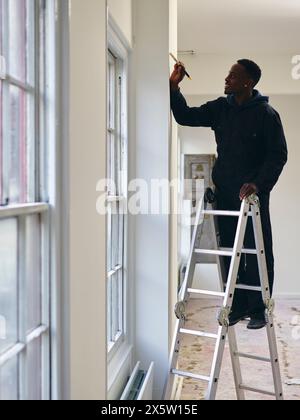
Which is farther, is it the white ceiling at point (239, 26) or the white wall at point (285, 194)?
the white wall at point (285, 194)

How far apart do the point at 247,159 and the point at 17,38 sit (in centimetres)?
185

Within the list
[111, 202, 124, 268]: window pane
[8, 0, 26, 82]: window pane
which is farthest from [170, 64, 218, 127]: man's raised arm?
[8, 0, 26, 82]: window pane

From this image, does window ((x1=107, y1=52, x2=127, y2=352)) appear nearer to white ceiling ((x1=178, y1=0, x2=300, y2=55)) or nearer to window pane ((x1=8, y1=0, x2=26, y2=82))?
window pane ((x1=8, y1=0, x2=26, y2=82))

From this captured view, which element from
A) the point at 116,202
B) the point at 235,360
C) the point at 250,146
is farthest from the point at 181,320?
the point at 250,146

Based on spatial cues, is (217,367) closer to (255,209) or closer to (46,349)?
(255,209)

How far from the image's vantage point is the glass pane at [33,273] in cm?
156

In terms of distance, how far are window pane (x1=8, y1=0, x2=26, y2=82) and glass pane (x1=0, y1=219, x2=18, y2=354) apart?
1.32 ft

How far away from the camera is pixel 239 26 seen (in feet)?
18.5

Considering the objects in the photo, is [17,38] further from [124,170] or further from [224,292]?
[224,292]

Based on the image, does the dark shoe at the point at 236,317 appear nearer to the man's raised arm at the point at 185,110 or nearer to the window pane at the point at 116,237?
the window pane at the point at 116,237

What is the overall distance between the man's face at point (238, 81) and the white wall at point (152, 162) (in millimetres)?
367

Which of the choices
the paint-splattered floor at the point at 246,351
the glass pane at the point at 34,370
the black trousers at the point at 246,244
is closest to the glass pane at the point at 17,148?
the glass pane at the point at 34,370

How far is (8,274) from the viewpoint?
1.46 meters
